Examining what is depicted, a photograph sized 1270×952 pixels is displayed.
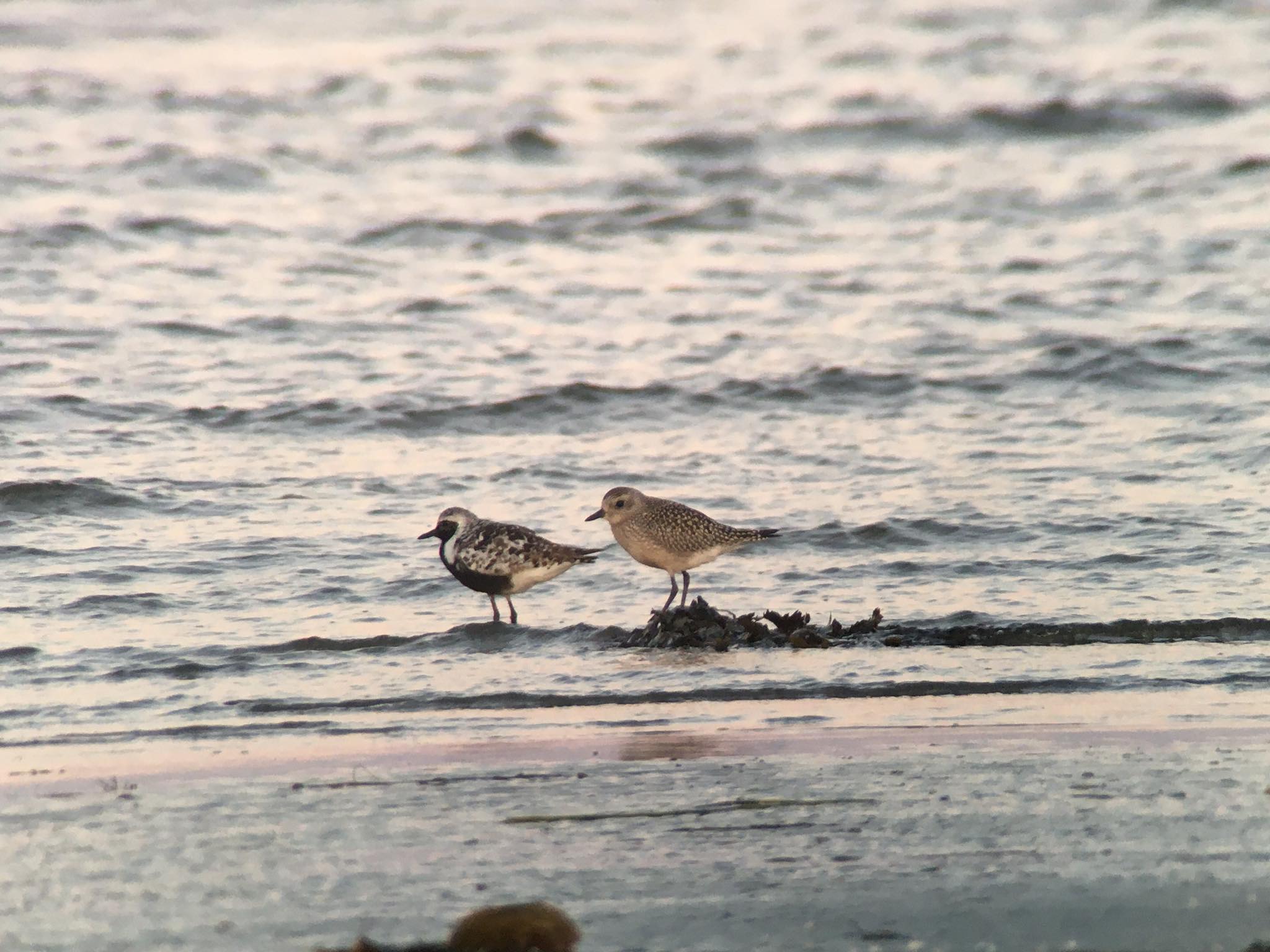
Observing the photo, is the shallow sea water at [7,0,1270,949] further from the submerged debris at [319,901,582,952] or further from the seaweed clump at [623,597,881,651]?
the submerged debris at [319,901,582,952]

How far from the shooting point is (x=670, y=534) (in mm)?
9406

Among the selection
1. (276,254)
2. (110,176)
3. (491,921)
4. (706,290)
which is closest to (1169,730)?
(491,921)

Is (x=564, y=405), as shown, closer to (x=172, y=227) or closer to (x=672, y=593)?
(x=672, y=593)

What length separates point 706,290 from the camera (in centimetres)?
1792

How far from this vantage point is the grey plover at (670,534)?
31.0 feet

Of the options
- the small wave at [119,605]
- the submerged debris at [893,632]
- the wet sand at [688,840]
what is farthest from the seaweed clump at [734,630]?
the small wave at [119,605]

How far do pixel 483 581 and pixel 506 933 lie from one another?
5.42 m

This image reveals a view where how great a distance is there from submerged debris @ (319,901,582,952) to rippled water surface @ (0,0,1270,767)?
8.53 ft

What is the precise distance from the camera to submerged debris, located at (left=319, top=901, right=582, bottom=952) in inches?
153

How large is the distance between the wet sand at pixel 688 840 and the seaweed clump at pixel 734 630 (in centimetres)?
178

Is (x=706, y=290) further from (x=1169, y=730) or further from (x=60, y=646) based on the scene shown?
(x=1169, y=730)

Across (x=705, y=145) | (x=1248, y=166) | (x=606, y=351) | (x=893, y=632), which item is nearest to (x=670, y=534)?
(x=893, y=632)

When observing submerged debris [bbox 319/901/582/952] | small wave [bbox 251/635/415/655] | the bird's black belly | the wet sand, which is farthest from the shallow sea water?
submerged debris [bbox 319/901/582/952]

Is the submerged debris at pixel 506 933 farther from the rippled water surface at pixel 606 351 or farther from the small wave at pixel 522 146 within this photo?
the small wave at pixel 522 146
